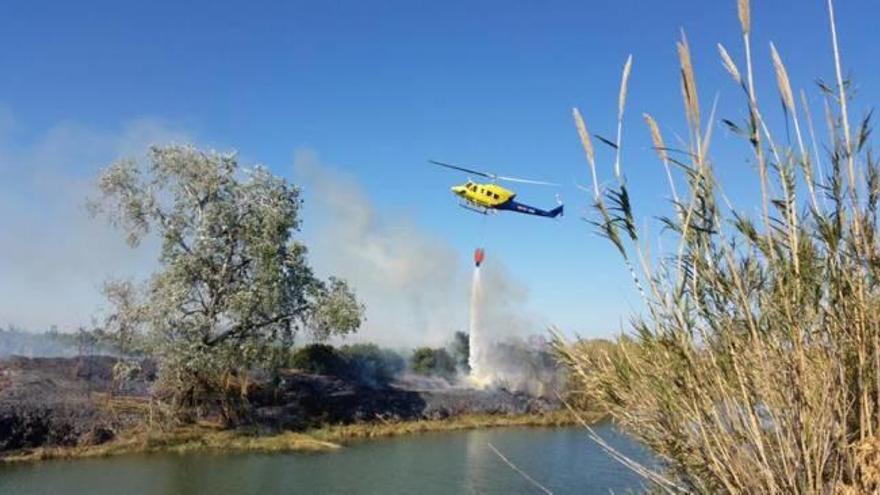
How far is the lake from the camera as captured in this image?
21328 mm

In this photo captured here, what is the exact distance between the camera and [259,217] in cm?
3050

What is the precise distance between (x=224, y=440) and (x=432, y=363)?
18847mm

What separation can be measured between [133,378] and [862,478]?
105 ft

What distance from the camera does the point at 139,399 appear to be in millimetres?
30750

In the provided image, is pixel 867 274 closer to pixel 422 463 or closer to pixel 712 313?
pixel 712 313

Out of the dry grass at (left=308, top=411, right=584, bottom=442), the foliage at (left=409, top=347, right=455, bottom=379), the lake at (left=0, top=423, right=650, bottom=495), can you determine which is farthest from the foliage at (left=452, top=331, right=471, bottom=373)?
the lake at (left=0, top=423, right=650, bottom=495)

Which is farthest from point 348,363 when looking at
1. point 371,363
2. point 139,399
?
point 139,399

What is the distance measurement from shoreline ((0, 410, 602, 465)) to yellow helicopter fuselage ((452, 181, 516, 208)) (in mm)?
9189

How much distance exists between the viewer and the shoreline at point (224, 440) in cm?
2561

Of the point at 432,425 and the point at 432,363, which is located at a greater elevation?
the point at 432,363

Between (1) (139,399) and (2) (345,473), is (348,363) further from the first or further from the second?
(2) (345,473)

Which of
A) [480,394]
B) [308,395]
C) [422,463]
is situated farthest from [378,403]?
[422,463]

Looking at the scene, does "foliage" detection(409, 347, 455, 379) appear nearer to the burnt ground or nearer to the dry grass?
the burnt ground

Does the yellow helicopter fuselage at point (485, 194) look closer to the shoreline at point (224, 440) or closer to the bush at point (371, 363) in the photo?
the shoreline at point (224, 440)
